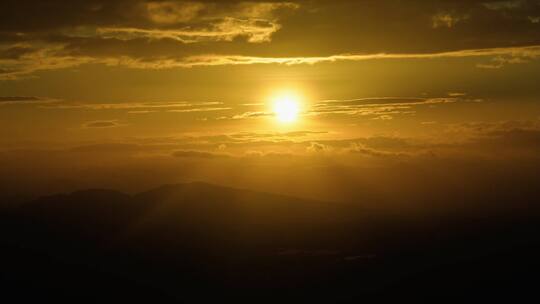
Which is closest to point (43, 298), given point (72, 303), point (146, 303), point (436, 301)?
point (72, 303)

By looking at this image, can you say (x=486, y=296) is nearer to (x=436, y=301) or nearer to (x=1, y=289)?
(x=436, y=301)

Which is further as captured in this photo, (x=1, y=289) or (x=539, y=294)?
(x=1, y=289)

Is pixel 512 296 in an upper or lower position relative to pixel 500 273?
lower

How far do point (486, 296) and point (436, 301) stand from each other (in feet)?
42.3

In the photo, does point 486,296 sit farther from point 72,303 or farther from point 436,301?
point 72,303

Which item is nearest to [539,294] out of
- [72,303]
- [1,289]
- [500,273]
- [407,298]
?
[500,273]

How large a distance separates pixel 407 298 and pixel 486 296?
67.5ft

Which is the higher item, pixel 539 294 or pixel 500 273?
pixel 500 273

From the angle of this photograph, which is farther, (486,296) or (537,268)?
(537,268)

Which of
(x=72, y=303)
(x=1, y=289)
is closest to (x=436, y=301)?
(x=72, y=303)

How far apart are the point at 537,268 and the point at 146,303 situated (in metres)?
110

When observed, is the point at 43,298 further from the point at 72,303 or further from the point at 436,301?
the point at 436,301

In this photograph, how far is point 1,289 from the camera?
196 m

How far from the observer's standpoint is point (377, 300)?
196000 millimetres
